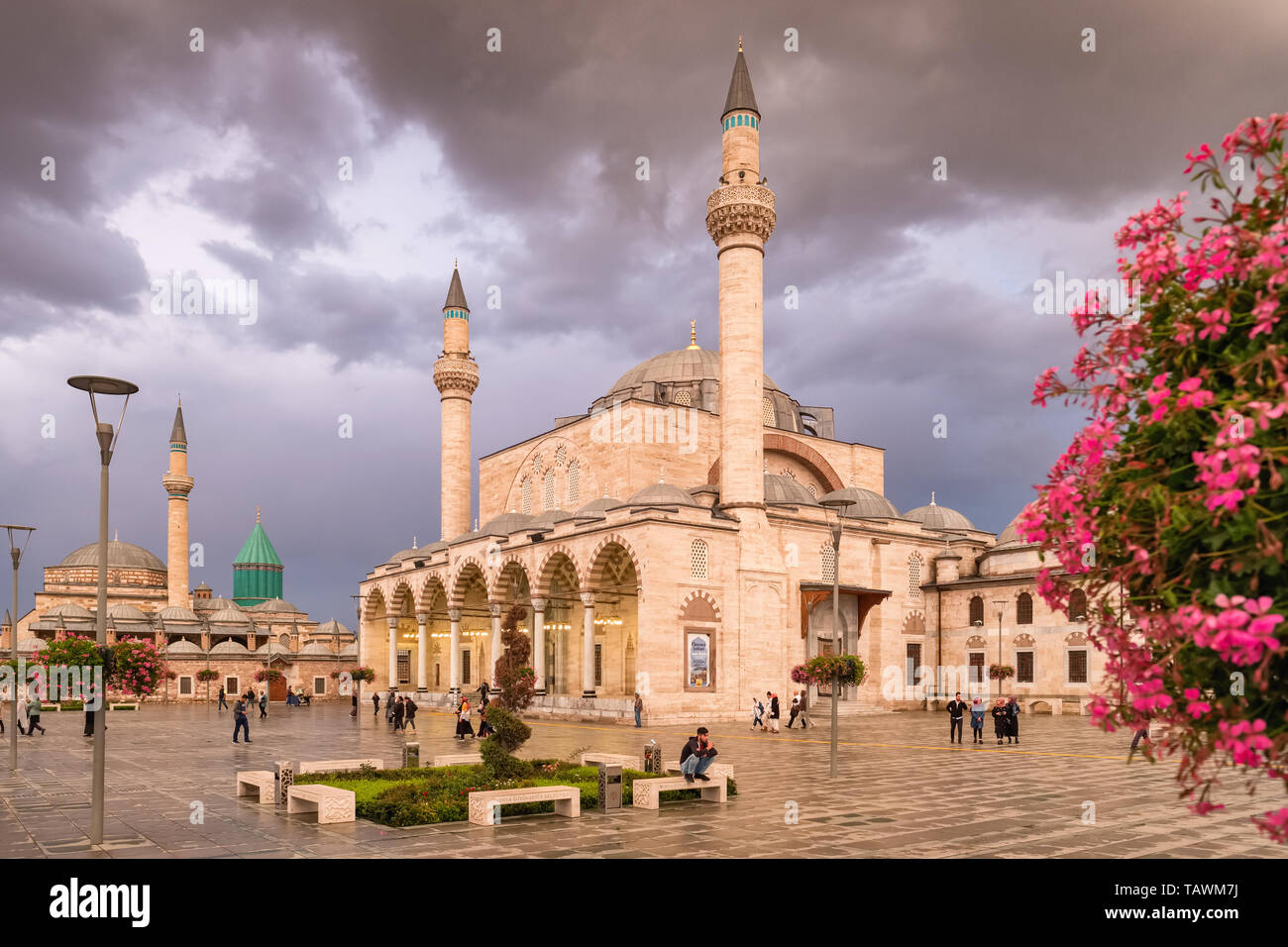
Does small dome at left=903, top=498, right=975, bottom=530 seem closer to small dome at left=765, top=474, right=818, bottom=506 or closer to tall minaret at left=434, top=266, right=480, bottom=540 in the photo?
small dome at left=765, top=474, right=818, bottom=506

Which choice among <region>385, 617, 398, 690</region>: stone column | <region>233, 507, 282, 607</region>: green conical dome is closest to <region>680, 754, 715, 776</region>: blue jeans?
<region>385, 617, 398, 690</region>: stone column

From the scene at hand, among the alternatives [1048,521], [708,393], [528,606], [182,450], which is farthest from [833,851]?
[182,450]

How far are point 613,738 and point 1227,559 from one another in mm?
25394

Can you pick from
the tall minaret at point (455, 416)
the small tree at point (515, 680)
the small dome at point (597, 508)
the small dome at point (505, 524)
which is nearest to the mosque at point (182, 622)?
the tall minaret at point (455, 416)

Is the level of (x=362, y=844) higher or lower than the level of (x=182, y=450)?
lower

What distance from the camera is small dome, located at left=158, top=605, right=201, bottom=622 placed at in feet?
216

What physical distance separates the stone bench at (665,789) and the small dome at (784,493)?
27260 millimetres

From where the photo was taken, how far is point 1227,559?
12.7 feet

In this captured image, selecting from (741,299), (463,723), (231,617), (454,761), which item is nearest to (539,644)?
(463,723)

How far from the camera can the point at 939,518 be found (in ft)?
165

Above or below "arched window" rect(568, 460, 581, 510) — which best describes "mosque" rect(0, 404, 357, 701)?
below

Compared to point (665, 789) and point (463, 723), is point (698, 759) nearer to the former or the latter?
point (665, 789)

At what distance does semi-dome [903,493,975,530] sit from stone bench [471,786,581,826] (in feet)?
129
